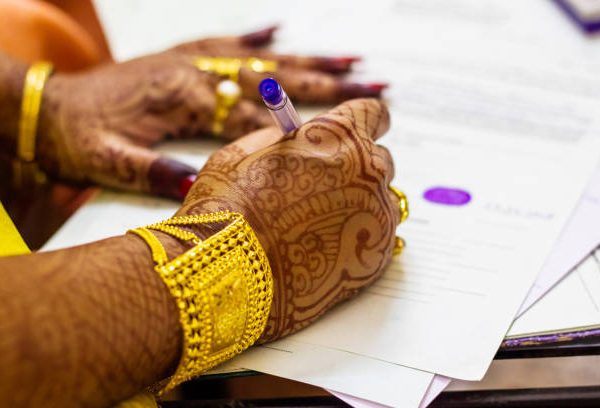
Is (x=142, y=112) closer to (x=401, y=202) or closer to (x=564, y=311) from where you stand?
(x=401, y=202)

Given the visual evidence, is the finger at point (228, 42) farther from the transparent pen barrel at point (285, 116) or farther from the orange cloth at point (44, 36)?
the transparent pen barrel at point (285, 116)

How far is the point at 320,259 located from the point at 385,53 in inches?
21.3

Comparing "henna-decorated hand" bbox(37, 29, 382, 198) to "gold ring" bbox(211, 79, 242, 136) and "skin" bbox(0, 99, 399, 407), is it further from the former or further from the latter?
"skin" bbox(0, 99, 399, 407)

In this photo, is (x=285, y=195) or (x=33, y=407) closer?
(x=33, y=407)

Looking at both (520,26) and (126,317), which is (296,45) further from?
(126,317)

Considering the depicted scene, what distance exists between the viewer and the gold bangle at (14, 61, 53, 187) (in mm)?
890

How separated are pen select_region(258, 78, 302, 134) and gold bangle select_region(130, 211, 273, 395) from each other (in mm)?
98

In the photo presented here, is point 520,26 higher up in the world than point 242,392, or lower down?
higher up

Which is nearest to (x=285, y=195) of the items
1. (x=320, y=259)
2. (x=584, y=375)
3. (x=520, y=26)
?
(x=320, y=259)

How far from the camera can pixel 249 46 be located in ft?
3.65

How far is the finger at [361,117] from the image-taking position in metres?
0.68

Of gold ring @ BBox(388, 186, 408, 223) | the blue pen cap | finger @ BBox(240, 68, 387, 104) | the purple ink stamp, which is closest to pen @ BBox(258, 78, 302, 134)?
the blue pen cap

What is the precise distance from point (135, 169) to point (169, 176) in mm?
46

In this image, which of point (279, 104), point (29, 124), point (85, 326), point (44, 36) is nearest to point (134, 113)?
point (29, 124)
